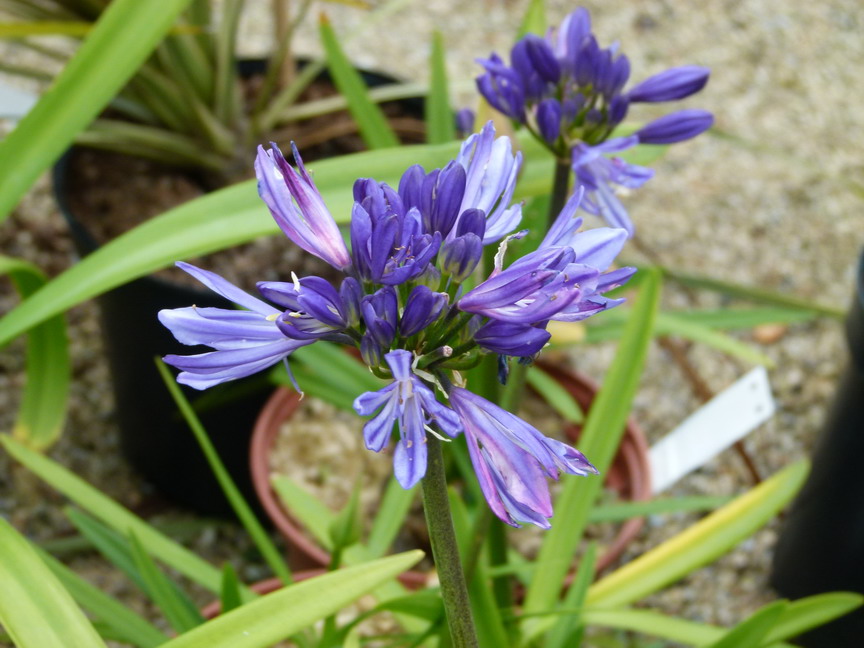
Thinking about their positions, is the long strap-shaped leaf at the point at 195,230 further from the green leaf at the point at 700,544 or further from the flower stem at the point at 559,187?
the green leaf at the point at 700,544

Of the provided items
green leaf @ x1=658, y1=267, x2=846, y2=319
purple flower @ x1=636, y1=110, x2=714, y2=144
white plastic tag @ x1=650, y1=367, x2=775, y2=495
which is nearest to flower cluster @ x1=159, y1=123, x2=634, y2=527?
purple flower @ x1=636, y1=110, x2=714, y2=144

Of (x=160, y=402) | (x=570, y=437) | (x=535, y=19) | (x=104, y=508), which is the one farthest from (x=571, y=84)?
(x=160, y=402)

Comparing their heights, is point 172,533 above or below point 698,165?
below

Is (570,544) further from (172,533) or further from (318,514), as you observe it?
(172,533)

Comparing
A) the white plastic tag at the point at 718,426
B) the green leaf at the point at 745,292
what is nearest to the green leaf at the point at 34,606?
the white plastic tag at the point at 718,426

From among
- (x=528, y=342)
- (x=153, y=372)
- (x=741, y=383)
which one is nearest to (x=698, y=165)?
(x=741, y=383)

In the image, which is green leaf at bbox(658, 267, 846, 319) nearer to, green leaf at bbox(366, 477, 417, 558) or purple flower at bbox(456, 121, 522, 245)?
green leaf at bbox(366, 477, 417, 558)

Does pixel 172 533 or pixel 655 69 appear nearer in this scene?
pixel 172 533
